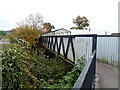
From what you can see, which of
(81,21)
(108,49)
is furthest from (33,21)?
(81,21)

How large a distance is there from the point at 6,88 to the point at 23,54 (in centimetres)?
87

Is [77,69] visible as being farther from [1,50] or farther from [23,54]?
[1,50]

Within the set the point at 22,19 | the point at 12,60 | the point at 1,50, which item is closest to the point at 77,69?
the point at 12,60

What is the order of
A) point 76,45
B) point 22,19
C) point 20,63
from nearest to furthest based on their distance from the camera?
point 20,63 < point 76,45 < point 22,19

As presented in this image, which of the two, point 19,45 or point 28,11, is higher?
point 28,11

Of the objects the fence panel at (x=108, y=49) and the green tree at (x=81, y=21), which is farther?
the green tree at (x=81, y=21)

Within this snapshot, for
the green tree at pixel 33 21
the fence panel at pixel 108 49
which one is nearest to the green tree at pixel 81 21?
the green tree at pixel 33 21

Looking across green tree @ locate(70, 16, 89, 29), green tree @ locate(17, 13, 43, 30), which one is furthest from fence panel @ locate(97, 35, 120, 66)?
green tree @ locate(70, 16, 89, 29)

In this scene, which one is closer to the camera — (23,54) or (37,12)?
(23,54)

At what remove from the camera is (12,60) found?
2.80m

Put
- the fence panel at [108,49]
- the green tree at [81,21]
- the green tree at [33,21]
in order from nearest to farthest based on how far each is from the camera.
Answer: the fence panel at [108,49]
the green tree at [33,21]
the green tree at [81,21]

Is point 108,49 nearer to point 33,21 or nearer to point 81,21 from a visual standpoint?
point 33,21

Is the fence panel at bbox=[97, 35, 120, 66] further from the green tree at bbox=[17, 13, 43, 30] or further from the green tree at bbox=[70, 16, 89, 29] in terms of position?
the green tree at bbox=[70, 16, 89, 29]

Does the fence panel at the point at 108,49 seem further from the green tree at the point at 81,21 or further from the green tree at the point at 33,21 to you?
the green tree at the point at 81,21
